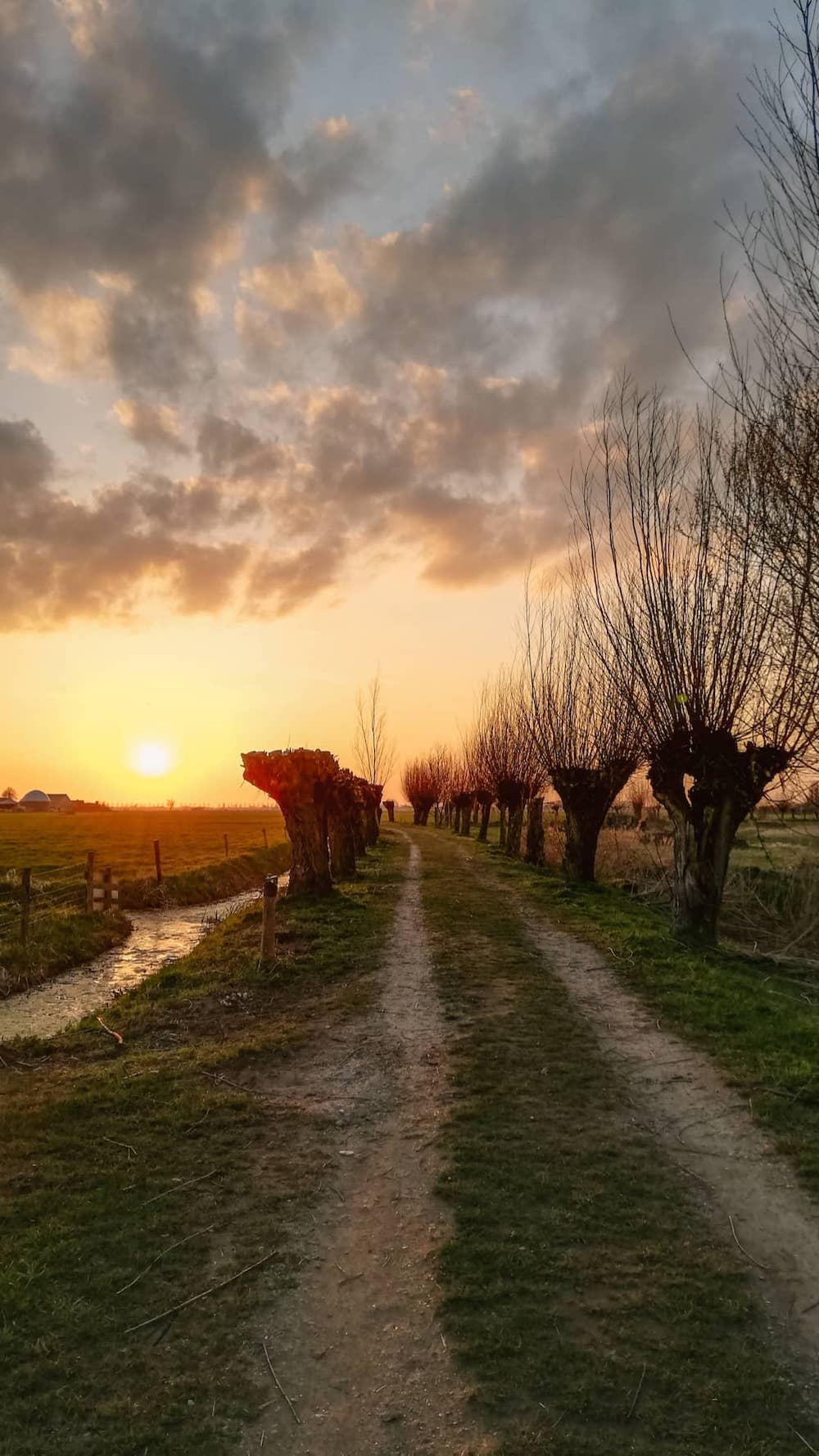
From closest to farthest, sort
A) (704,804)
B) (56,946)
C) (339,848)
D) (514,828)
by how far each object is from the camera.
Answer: (704,804) → (56,946) → (339,848) → (514,828)

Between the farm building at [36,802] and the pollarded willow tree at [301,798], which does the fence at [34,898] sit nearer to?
the pollarded willow tree at [301,798]

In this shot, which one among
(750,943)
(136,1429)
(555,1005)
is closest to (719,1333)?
(136,1429)

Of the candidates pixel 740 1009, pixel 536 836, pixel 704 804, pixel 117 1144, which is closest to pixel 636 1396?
pixel 117 1144

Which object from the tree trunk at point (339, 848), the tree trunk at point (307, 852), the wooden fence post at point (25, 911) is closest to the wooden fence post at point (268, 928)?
the wooden fence post at point (25, 911)

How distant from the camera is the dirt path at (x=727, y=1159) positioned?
16.7 ft

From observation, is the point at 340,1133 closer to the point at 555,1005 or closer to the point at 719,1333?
the point at 719,1333

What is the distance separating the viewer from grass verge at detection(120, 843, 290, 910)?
91.4ft

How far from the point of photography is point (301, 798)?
22156mm

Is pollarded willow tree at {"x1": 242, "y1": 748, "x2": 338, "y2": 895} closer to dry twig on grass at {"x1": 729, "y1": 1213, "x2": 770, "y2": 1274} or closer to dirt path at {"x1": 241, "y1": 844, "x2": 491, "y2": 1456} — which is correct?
dirt path at {"x1": 241, "y1": 844, "x2": 491, "y2": 1456}

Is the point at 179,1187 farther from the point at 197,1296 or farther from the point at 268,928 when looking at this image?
the point at 268,928

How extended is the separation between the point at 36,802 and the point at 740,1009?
16214cm

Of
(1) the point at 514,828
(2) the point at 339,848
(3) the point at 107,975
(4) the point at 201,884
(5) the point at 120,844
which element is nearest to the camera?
(3) the point at 107,975

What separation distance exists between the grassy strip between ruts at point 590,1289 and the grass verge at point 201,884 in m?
21.6

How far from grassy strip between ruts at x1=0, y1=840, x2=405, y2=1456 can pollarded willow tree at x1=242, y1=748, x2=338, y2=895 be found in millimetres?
10234
